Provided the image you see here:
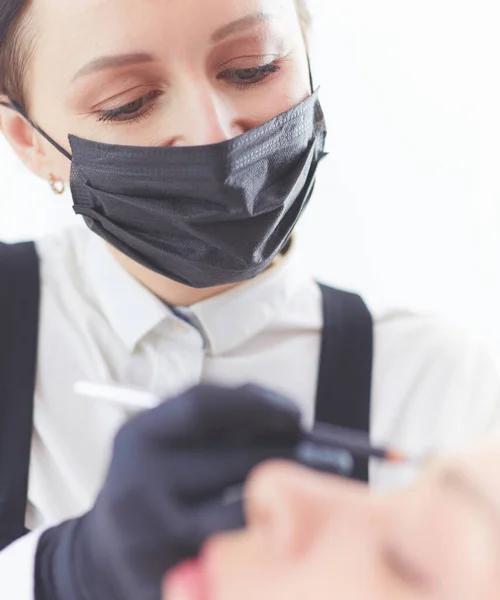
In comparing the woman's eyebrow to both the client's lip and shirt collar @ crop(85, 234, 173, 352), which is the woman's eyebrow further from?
the client's lip

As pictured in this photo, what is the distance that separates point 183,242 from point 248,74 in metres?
0.23

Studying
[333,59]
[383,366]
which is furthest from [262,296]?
[333,59]

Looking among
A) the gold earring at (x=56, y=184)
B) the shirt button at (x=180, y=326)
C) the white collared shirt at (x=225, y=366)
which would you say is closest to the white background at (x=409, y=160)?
the white collared shirt at (x=225, y=366)

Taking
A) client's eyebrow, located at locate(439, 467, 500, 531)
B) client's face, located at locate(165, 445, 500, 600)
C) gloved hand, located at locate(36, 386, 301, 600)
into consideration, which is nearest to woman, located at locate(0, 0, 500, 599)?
gloved hand, located at locate(36, 386, 301, 600)

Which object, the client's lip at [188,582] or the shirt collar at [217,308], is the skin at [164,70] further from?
the client's lip at [188,582]

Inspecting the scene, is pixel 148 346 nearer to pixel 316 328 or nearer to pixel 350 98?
pixel 316 328

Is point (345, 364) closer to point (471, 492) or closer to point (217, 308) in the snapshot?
point (217, 308)

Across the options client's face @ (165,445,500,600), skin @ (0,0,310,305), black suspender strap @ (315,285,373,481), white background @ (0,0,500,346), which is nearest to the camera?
client's face @ (165,445,500,600)

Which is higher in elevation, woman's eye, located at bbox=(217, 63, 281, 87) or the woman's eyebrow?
the woman's eyebrow

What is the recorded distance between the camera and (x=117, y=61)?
0.75m

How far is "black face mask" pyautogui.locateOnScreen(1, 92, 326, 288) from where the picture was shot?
0.77m

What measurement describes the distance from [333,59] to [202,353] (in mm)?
833

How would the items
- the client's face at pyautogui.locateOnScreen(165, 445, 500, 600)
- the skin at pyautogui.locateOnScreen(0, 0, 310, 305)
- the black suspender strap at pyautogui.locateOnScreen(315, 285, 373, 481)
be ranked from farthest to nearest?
1. the black suspender strap at pyautogui.locateOnScreen(315, 285, 373, 481)
2. the skin at pyautogui.locateOnScreen(0, 0, 310, 305)
3. the client's face at pyautogui.locateOnScreen(165, 445, 500, 600)

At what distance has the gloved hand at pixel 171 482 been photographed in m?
0.41
